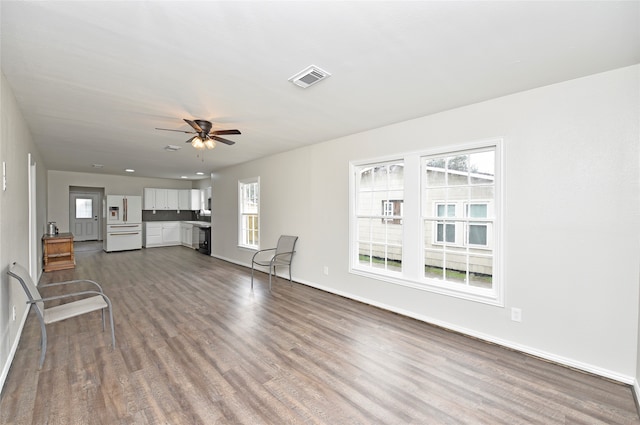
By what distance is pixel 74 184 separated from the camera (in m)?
8.73

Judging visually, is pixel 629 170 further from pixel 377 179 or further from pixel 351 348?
pixel 351 348

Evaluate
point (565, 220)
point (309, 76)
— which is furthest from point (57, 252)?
point (565, 220)

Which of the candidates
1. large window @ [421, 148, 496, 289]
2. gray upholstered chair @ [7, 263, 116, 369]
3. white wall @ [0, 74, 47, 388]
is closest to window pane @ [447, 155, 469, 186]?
large window @ [421, 148, 496, 289]

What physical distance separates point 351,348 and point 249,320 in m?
1.36

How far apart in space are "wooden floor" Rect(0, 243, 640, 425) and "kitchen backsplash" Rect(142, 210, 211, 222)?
6.93 m

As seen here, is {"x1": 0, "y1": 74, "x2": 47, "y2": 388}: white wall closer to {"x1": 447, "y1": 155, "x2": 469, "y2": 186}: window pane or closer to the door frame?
{"x1": 447, "y1": 155, "x2": 469, "y2": 186}: window pane

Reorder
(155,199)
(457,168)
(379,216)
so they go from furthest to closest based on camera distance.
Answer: (155,199) < (379,216) < (457,168)

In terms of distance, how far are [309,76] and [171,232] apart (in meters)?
9.51

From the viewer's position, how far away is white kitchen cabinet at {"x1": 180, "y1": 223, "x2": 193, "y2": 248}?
945cm

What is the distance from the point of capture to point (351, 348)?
8.89ft

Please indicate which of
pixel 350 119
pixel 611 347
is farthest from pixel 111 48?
pixel 611 347

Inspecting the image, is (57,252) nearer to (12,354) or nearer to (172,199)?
(172,199)

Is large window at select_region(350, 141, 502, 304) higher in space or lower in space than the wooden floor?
higher

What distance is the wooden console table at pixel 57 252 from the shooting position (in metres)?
6.14
